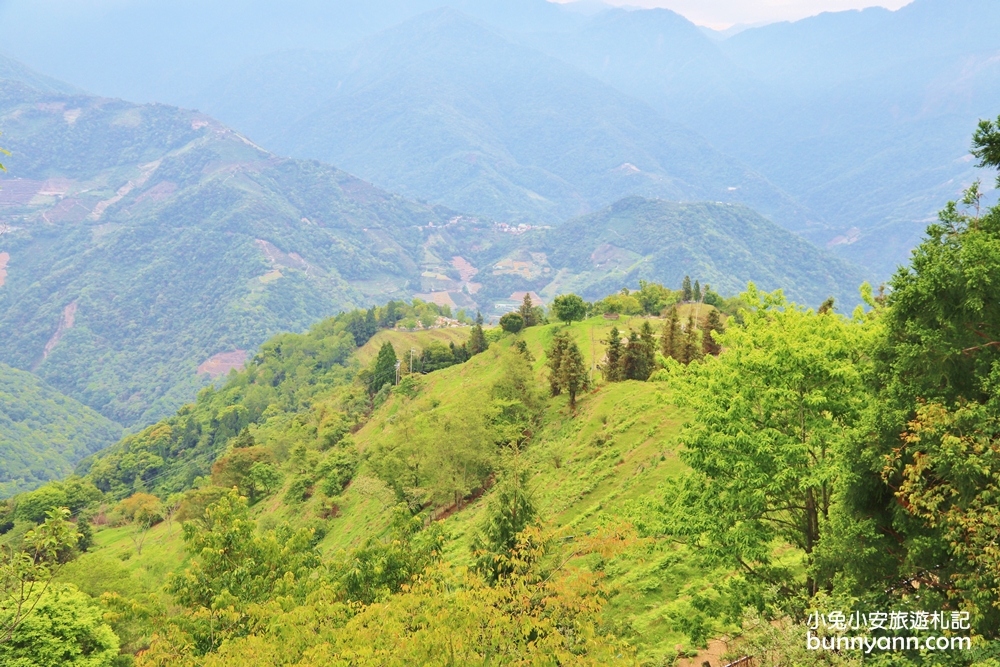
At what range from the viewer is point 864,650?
46.8ft

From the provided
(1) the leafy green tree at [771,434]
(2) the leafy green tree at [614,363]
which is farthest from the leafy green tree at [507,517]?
(2) the leafy green tree at [614,363]

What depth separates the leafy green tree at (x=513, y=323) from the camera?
337 ft

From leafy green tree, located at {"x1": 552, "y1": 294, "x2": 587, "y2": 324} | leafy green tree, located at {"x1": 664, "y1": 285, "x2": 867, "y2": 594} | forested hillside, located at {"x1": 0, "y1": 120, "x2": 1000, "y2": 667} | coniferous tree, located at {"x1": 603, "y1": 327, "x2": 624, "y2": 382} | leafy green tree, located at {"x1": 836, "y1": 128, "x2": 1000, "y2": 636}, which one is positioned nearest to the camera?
leafy green tree, located at {"x1": 836, "y1": 128, "x2": 1000, "y2": 636}

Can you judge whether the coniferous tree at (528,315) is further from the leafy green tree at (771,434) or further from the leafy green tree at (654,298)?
the leafy green tree at (771,434)

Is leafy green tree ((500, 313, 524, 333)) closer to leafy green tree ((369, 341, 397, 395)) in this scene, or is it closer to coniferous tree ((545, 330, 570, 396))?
leafy green tree ((369, 341, 397, 395))

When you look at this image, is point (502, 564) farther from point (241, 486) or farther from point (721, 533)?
point (241, 486)

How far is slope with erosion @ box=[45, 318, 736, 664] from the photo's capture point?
88.3ft

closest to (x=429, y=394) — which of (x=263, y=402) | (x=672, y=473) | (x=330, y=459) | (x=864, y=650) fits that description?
(x=330, y=459)

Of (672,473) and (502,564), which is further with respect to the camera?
(672,473)

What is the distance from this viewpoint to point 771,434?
62.8ft

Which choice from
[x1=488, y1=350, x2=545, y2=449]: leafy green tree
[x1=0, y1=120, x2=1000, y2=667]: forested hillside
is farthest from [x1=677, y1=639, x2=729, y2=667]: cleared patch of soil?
[x1=488, y1=350, x2=545, y2=449]: leafy green tree

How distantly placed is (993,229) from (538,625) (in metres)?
13.5

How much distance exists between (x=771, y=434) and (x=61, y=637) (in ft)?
84.6

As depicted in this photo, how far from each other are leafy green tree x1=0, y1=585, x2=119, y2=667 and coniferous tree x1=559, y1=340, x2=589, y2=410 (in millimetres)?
40635
